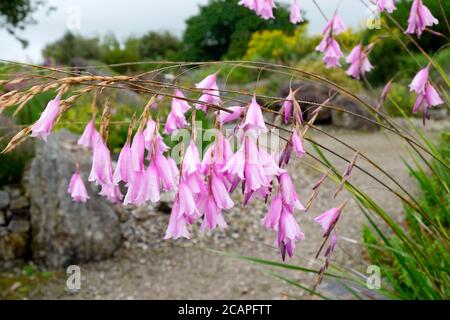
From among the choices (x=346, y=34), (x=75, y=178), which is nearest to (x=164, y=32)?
(x=346, y=34)

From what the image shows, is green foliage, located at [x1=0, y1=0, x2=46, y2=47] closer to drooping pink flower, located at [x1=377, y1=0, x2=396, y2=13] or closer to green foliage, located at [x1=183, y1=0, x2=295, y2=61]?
green foliage, located at [x1=183, y1=0, x2=295, y2=61]

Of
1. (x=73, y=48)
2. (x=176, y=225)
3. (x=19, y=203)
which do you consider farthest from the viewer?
(x=73, y=48)

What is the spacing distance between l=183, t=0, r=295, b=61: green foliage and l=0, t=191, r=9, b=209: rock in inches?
335

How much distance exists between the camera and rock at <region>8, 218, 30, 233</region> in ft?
14.5

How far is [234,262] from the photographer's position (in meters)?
4.42

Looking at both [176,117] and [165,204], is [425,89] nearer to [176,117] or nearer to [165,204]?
[176,117]

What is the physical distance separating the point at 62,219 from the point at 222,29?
9839mm

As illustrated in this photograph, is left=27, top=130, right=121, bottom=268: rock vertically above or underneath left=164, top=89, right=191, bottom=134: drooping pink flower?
underneath

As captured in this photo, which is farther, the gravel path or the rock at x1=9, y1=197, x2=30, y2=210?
the rock at x1=9, y1=197, x2=30, y2=210

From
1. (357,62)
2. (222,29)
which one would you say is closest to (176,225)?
(357,62)

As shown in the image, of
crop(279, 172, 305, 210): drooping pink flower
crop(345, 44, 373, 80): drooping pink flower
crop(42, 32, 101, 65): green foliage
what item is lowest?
crop(279, 172, 305, 210): drooping pink flower

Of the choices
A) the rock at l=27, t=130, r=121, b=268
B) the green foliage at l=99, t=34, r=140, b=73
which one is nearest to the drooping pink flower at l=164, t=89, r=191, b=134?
the rock at l=27, t=130, r=121, b=268

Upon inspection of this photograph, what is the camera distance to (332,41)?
8.19 feet
